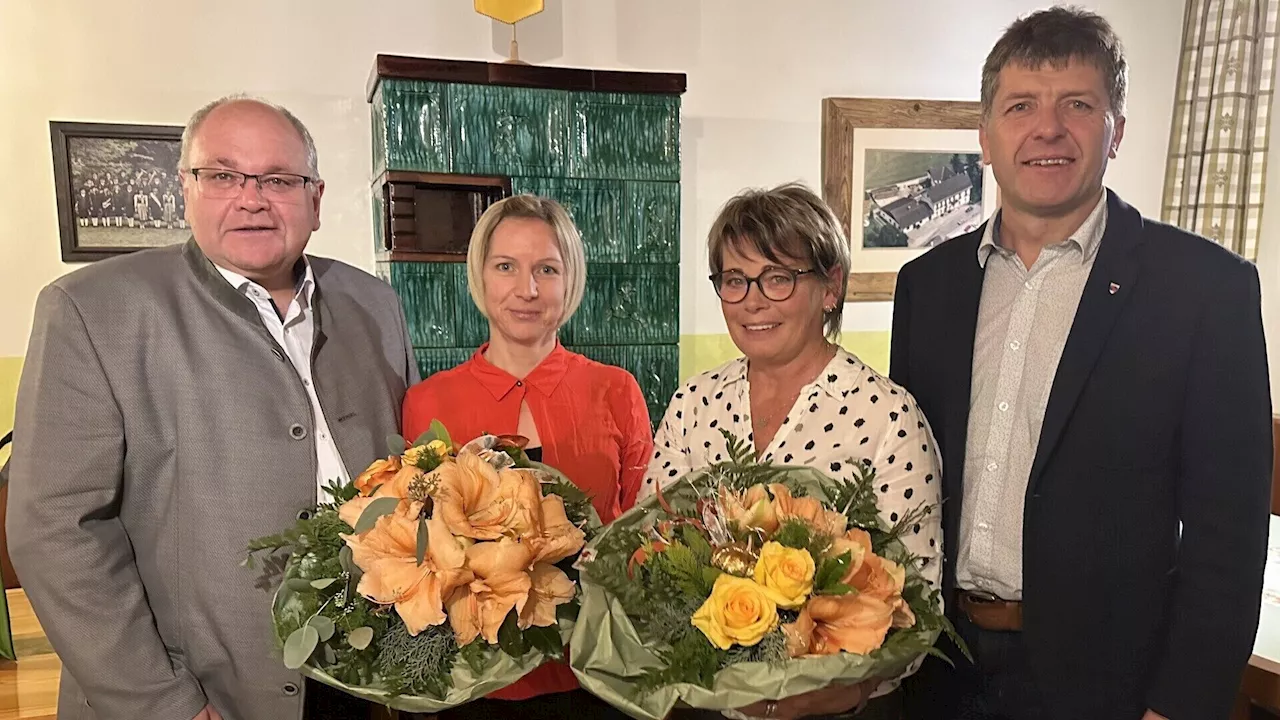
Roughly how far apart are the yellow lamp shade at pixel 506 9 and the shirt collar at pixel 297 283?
1609 mm

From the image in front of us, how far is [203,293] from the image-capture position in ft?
4.71

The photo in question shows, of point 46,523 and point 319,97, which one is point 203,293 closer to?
point 46,523

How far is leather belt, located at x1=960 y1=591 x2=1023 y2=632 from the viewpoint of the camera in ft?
4.49

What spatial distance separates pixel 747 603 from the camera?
892 millimetres

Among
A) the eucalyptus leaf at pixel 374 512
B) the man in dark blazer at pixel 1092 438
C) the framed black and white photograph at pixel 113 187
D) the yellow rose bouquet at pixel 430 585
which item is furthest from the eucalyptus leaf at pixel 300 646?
Result: the framed black and white photograph at pixel 113 187

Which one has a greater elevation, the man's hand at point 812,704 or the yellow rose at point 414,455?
the yellow rose at point 414,455

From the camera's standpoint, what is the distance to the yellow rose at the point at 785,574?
891 mm

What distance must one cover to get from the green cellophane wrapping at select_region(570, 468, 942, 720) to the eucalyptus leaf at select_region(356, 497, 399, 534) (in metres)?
0.26

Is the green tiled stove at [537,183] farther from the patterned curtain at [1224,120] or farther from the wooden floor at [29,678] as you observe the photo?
the patterned curtain at [1224,120]

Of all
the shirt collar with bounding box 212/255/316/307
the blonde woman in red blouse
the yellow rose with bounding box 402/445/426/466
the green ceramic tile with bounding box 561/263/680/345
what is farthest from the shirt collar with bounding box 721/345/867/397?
the green ceramic tile with bounding box 561/263/680/345

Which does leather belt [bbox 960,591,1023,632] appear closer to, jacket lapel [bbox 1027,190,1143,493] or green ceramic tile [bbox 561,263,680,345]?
jacket lapel [bbox 1027,190,1143,493]

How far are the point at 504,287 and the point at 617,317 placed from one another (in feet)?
4.13

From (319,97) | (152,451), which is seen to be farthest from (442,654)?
(319,97)

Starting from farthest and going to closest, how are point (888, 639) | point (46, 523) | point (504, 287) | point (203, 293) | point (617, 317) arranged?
point (617, 317) < point (504, 287) < point (203, 293) < point (46, 523) < point (888, 639)
